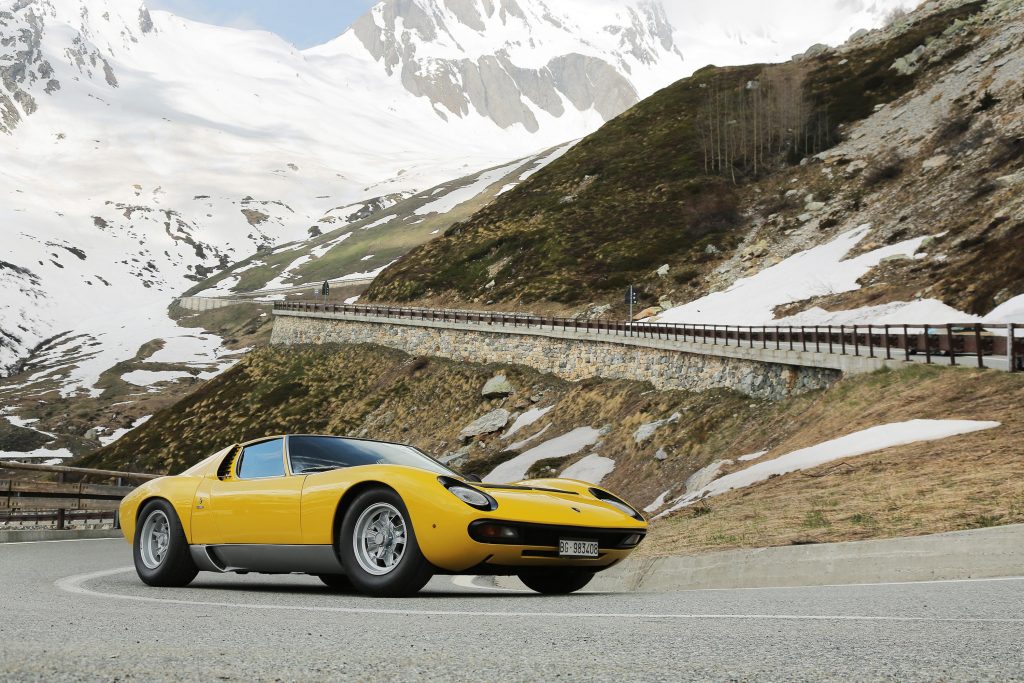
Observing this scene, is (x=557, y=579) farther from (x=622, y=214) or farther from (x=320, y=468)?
(x=622, y=214)

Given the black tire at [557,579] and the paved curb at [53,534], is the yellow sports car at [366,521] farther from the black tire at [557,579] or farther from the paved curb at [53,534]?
the paved curb at [53,534]

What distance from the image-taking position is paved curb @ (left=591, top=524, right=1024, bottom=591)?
376 inches

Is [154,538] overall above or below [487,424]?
below

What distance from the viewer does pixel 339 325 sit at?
8019cm

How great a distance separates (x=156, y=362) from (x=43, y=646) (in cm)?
15446

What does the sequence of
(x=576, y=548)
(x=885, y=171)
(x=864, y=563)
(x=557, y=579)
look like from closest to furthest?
(x=576, y=548), (x=557, y=579), (x=864, y=563), (x=885, y=171)

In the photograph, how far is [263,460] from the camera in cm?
950

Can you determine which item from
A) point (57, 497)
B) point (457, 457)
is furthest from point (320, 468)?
point (457, 457)

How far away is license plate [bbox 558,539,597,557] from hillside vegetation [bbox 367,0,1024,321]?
4544cm

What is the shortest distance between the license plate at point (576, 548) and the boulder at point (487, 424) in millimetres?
43687

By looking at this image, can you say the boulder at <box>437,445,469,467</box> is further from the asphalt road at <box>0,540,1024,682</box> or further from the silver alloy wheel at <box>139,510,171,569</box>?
the asphalt road at <box>0,540,1024,682</box>

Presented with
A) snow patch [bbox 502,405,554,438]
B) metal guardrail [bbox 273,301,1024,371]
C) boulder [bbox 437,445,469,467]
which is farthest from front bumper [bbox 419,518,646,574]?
snow patch [bbox 502,405,554,438]

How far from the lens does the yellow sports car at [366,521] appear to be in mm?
8125

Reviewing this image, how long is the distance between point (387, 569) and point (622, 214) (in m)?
82.3
